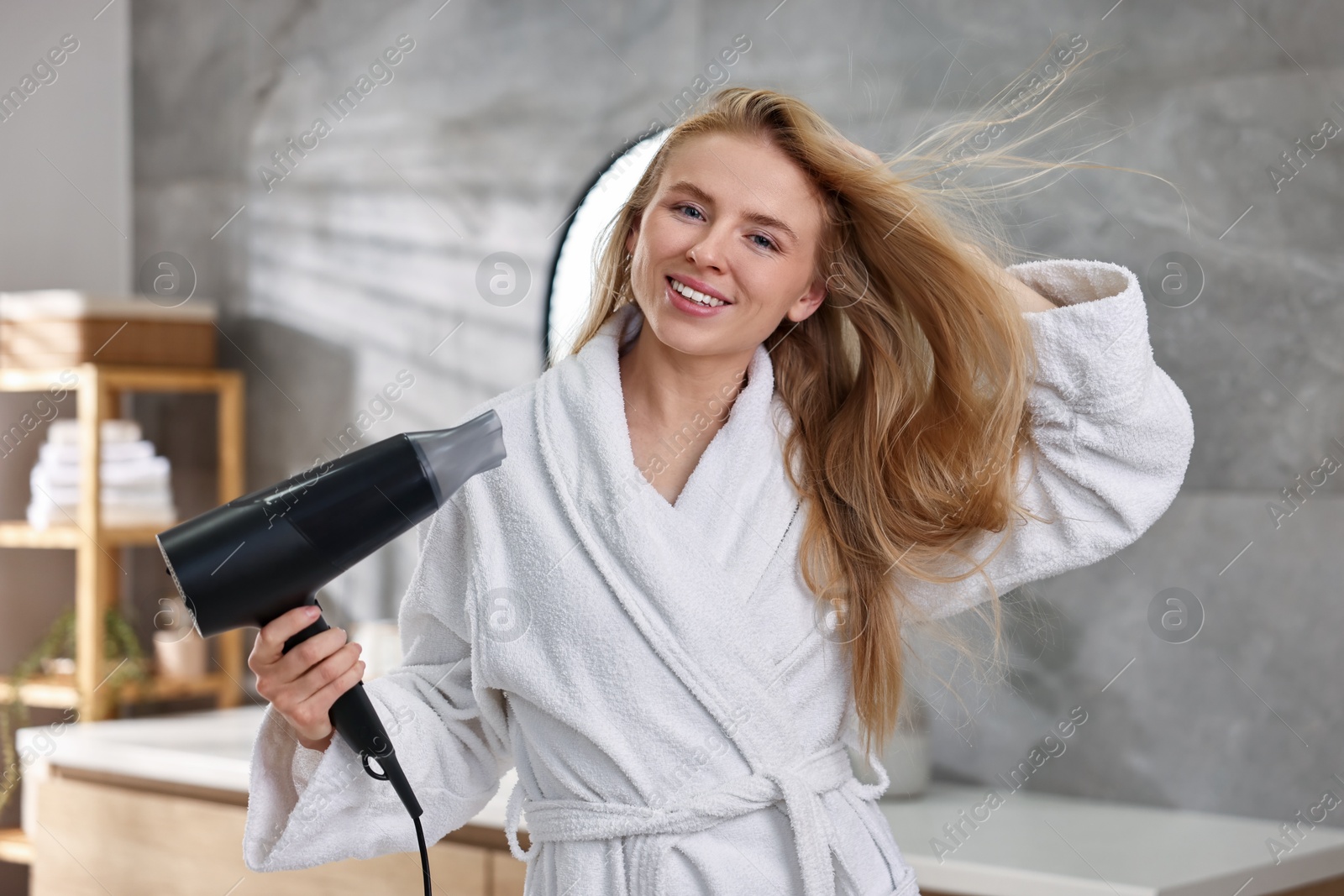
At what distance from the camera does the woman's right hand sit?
869 millimetres

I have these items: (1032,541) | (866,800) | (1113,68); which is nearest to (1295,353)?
(1113,68)

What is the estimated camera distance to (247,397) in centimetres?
259

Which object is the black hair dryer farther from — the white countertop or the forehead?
the white countertop

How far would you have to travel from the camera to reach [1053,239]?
5.51 feet

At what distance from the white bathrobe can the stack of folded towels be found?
1597 mm

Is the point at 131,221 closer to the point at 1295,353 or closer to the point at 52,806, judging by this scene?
the point at 52,806

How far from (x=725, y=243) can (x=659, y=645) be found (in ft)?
1.05

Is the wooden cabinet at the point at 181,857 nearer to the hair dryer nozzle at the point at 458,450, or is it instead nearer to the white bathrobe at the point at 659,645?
the white bathrobe at the point at 659,645

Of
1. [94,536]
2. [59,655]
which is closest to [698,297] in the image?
[94,536]

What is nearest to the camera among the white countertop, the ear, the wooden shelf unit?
the ear

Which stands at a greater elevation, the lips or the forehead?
the forehead

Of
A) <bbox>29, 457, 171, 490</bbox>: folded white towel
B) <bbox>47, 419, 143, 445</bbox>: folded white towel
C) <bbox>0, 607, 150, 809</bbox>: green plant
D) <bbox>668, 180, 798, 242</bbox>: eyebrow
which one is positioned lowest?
<bbox>0, 607, 150, 809</bbox>: green plant

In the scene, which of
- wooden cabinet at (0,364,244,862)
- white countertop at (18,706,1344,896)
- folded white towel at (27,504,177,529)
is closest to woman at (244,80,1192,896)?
white countertop at (18,706,1344,896)

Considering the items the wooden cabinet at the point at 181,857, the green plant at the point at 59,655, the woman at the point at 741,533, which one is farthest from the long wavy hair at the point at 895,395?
the green plant at the point at 59,655
